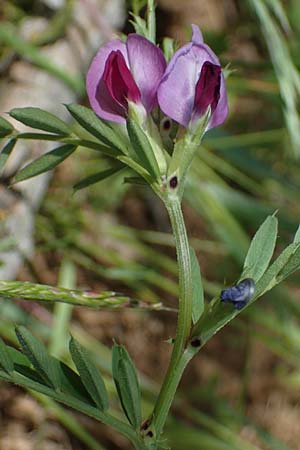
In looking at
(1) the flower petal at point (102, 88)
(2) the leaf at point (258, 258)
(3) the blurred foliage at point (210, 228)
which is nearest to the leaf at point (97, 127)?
(1) the flower petal at point (102, 88)

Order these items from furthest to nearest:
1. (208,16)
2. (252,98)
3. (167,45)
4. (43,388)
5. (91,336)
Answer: (208,16) → (252,98) → (91,336) → (167,45) → (43,388)

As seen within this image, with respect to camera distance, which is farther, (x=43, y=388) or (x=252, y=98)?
(x=252, y=98)

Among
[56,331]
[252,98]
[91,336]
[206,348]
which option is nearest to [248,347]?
[206,348]

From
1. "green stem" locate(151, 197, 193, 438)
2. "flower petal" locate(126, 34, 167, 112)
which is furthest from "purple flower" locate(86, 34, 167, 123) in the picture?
"green stem" locate(151, 197, 193, 438)

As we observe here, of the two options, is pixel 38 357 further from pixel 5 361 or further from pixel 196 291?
pixel 196 291

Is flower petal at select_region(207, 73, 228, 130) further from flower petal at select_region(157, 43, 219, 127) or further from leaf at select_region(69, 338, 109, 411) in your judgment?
leaf at select_region(69, 338, 109, 411)

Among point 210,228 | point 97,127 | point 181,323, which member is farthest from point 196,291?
point 210,228

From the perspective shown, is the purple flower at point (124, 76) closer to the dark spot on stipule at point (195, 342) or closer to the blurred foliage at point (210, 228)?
the dark spot on stipule at point (195, 342)

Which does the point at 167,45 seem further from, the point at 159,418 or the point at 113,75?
the point at 159,418
